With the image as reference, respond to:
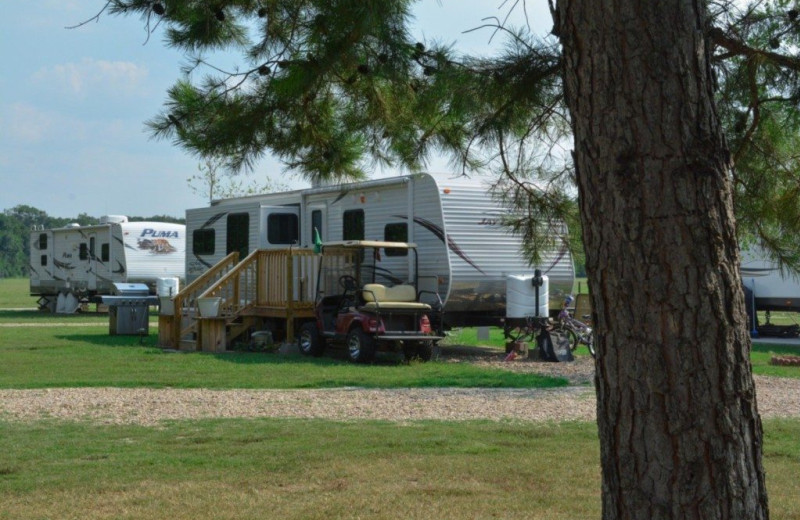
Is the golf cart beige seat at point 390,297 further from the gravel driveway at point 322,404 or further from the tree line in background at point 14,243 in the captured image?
the tree line in background at point 14,243

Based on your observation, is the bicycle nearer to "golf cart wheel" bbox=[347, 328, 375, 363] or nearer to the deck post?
"golf cart wheel" bbox=[347, 328, 375, 363]

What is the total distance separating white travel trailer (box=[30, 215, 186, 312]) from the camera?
2900 cm

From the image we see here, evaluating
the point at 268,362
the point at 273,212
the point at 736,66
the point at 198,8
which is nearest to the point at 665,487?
the point at 736,66

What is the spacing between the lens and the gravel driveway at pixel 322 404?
9328mm

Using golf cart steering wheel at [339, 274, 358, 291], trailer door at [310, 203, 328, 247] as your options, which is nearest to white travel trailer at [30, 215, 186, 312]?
trailer door at [310, 203, 328, 247]

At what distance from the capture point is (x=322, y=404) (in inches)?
398

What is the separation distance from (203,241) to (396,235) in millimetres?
6276

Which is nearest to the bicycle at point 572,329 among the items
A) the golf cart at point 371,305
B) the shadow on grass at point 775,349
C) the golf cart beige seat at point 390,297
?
the golf cart at point 371,305

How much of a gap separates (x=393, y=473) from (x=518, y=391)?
5.00 meters

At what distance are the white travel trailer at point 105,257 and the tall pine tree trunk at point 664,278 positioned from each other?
26193 mm

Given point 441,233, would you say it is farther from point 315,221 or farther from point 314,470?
point 314,470

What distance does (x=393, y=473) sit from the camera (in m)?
6.59

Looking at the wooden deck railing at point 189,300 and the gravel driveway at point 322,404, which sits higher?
the wooden deck railing at point 189,300

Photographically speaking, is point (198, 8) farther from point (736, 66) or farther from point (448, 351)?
point (448, 351)
